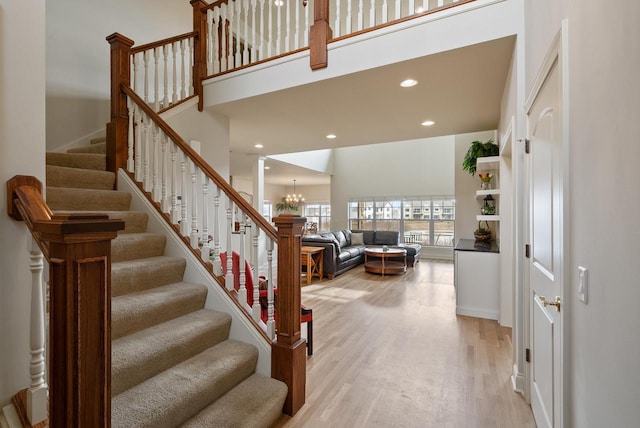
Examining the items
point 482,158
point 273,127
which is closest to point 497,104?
point 482,158

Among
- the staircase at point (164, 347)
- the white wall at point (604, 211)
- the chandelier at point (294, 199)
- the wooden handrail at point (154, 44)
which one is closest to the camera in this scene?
the white wall at point (604, 211)

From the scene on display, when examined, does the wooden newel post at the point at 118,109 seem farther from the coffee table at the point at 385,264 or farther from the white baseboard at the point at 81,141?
the coffee table at the point at 385,264

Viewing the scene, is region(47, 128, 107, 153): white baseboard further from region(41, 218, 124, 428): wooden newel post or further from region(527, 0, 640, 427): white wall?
region(527, 0, 640, 427): white wall

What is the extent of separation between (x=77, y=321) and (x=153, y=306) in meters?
1.27

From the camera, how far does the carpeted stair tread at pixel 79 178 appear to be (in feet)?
8.36

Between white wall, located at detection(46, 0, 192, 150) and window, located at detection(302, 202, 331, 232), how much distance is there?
9.62 metres

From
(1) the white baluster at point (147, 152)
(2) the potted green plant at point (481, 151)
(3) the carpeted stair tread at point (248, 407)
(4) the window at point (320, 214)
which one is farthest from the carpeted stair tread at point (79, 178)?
(4) the window at point (320, 214)

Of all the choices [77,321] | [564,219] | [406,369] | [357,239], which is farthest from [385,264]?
[77,321]

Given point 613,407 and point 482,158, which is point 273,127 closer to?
point 482,158

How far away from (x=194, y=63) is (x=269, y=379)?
11.8 ft

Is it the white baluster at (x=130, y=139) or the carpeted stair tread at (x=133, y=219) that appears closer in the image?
the carpeted stair tread at (x=133, y=219)

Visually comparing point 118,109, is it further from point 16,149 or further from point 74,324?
point 74,324

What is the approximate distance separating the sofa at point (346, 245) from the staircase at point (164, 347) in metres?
4.07

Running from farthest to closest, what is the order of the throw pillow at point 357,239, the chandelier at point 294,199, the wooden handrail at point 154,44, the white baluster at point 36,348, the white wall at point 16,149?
the chandelier at point 294,199, the throw pillow at point 357,239, the wooden handrail at point 154,44, the white wall at point 16,149, the white baluster at point 36,348
